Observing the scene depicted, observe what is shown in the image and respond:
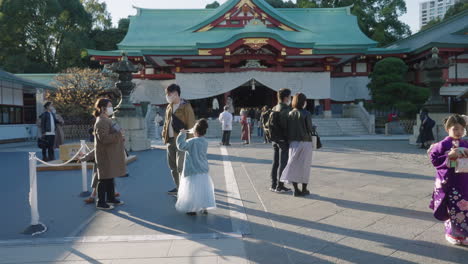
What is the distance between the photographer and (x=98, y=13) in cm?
3766

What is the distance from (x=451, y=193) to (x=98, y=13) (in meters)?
41.5

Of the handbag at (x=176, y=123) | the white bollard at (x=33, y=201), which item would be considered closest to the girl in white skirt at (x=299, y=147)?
the handbag at (x=176, y=123)

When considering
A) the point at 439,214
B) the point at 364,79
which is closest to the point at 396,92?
the point at 364,79

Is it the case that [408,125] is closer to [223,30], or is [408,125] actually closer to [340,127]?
[340,127]

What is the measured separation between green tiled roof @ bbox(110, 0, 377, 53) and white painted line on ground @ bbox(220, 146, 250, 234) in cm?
1259

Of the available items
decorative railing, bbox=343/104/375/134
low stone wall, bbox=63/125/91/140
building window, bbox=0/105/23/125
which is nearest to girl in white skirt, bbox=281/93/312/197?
decorative railing, bbox=343/104/375/134

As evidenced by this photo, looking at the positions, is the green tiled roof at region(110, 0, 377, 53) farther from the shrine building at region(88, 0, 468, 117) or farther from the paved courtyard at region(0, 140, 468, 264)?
the paved courtyard at region(0, 140, 468, 264)

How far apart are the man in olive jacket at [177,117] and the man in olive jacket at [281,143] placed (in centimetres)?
138

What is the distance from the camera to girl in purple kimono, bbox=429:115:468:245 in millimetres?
3053

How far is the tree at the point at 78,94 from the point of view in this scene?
17594 millimetres

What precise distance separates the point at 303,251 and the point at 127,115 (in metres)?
9.50

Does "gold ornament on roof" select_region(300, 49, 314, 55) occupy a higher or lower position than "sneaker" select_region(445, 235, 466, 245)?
higher

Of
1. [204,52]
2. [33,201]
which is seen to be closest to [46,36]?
[204,52]

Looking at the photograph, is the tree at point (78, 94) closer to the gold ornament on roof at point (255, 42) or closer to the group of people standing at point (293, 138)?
the gold ornament on roof at point (255, 42)
